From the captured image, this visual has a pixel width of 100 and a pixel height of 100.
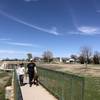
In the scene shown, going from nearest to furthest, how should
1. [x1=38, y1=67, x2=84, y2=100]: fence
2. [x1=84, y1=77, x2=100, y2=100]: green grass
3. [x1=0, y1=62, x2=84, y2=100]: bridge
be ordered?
[x1=84, y1=77, x2=100, y2=100]: green grass, [x1=0, y1=62, x2=84, y2=100]: bridge, [x1=38, y1=67, x2=84, y2=100]: fence

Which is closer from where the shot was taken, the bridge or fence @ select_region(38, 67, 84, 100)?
the bridge

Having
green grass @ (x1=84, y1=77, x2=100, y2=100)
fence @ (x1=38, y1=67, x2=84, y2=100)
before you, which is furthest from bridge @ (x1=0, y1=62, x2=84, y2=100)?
green grass @ (x1=84, y1=77, x2=100, y2=100)

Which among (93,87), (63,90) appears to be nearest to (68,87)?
(63,90)

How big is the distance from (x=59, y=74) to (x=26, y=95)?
12.1 ft

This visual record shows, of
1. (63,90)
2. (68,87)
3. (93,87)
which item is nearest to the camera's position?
(93,87)

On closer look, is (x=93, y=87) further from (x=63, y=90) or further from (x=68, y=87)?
(x=63, y=90)

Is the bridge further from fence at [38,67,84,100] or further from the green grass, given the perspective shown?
the green grass

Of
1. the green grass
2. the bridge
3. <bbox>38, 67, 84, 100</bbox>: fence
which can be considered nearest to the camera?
the green grass

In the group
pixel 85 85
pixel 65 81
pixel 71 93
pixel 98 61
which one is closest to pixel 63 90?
pixel 65 81

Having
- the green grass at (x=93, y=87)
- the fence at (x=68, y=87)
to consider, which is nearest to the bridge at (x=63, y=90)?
the fence at (x=68, y=87)

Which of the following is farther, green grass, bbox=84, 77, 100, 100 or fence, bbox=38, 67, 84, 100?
fence, bbox=38, 67, 84, 100

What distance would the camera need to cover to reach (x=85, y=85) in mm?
9664

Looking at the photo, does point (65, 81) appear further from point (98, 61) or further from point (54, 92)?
point (98, 61)

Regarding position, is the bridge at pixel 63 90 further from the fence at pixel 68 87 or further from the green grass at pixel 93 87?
the green grass at pixel 93 87
